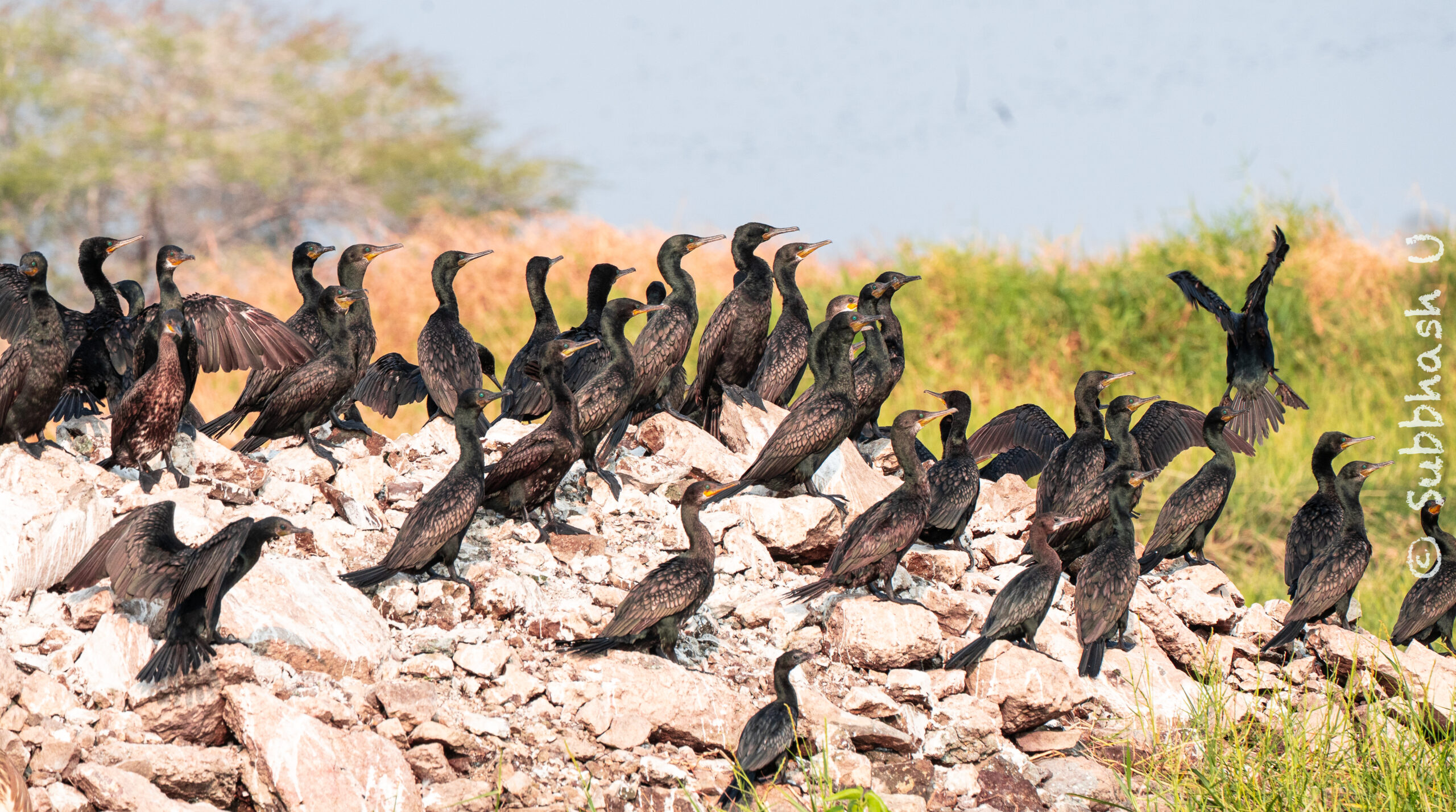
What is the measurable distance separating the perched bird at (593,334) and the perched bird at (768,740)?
104 inches

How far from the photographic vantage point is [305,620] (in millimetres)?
6152

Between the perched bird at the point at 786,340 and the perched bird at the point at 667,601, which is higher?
the perched bird at the point at 786,340

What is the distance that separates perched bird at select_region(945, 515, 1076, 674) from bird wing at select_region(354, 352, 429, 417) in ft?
12.5

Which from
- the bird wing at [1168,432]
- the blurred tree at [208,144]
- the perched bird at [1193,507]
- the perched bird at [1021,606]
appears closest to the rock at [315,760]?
the perched bird at [1021,606]

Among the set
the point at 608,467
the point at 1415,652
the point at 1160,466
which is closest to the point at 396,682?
the point at 608,467

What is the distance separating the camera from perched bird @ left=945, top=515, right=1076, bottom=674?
667 cm

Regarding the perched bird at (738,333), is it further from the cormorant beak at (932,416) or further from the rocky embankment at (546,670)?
the cormorant beak at (932,416)

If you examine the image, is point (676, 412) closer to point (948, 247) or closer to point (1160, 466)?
point (1160, 466)

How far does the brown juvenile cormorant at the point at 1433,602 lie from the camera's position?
7.64 meters

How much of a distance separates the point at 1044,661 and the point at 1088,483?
1324 millimetres

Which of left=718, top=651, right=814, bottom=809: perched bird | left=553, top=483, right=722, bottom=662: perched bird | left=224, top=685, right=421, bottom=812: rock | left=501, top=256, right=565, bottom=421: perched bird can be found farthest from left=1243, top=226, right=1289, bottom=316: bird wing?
left=224, top=685, right=421, bottom=812: rock

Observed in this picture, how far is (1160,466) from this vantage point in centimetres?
880

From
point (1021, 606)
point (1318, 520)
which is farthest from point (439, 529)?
point (1318, 520)

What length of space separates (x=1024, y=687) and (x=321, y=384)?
158 inches
